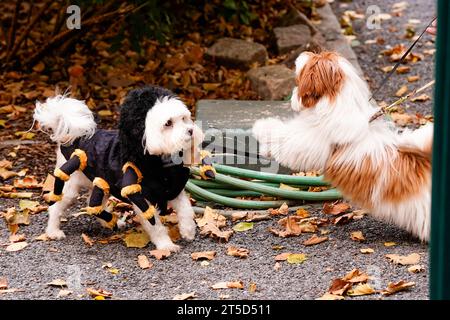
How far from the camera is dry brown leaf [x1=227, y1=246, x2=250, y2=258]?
5.00m

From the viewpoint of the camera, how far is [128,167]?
496cm

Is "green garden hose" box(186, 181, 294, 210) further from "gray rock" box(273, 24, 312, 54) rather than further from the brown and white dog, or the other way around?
"gray rock" box(273, 24, 312, 54)

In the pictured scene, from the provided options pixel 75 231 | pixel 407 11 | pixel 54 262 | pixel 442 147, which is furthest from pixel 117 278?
pixel 407 11

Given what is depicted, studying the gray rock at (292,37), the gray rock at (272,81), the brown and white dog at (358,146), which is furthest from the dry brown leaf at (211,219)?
the gray rock at (292,37)

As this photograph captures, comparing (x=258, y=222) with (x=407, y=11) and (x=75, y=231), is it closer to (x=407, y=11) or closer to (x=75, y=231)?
(x=75, y=231)

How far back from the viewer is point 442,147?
3.08 m

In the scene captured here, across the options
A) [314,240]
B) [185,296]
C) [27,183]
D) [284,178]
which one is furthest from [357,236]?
[27,183]

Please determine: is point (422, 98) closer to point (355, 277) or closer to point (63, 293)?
point (355, 277)

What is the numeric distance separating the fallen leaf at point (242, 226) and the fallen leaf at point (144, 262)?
677 mm

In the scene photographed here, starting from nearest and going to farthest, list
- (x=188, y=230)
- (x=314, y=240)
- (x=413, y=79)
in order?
(x=314, y=240) → (x=188, y=230) → (x=413, y=79)

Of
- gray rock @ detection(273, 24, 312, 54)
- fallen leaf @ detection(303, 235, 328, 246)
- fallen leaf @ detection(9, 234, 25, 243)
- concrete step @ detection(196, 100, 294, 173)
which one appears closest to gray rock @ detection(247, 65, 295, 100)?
concrete step @ detection(196, 100, 294, 173)

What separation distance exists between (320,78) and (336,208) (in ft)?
3.63

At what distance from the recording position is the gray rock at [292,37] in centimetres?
877

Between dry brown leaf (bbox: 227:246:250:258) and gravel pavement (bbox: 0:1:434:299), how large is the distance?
3 centimetres
